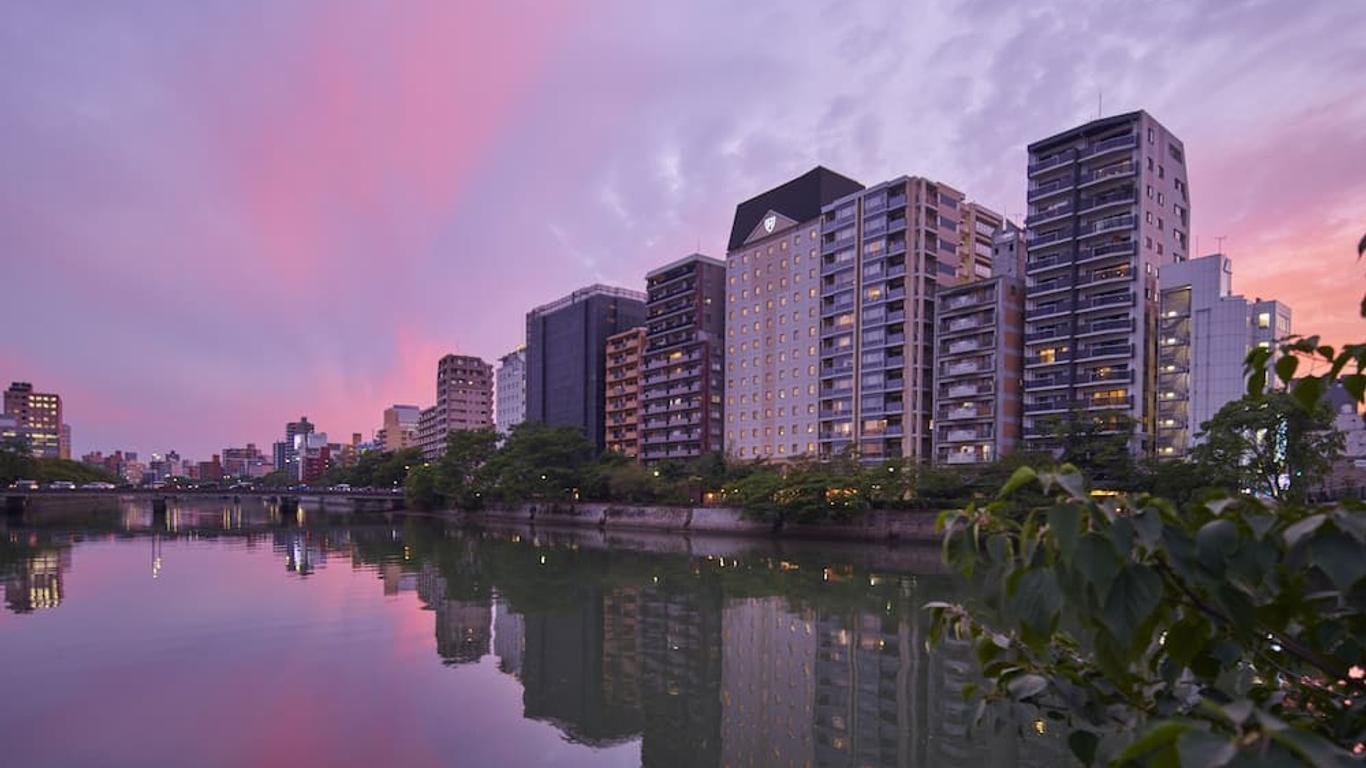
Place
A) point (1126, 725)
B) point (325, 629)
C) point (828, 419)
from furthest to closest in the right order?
point (828, 419), point (325, 629), point (1126, 725)

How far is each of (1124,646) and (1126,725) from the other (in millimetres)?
705

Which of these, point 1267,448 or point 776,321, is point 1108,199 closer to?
point 1267,448

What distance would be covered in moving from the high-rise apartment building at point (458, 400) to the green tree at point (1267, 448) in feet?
448

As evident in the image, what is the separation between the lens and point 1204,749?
1.22 m

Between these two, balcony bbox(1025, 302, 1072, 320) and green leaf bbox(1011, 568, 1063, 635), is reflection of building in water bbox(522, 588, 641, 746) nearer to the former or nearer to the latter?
green leaf bbox(1011, 568, 1063, 635)

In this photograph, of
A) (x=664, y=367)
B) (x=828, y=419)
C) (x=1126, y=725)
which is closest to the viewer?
(x=1126, y=725)

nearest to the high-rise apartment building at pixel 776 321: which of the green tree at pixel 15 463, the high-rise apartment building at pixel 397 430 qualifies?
the green tree at pixel 15 463

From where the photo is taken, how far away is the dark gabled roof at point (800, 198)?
78.9 metres

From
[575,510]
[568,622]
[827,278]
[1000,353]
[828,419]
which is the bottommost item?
[575,510]

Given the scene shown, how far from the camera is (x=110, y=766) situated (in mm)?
11844

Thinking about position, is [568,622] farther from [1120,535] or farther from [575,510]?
[575,510]

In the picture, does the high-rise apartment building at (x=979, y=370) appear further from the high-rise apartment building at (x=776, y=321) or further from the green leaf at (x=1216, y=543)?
A: the green leaf at (x=1216, y=543)

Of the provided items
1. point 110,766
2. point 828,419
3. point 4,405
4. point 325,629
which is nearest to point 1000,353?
point 828,419

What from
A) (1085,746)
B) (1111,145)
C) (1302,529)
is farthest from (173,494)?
Answer: (1111,145)
